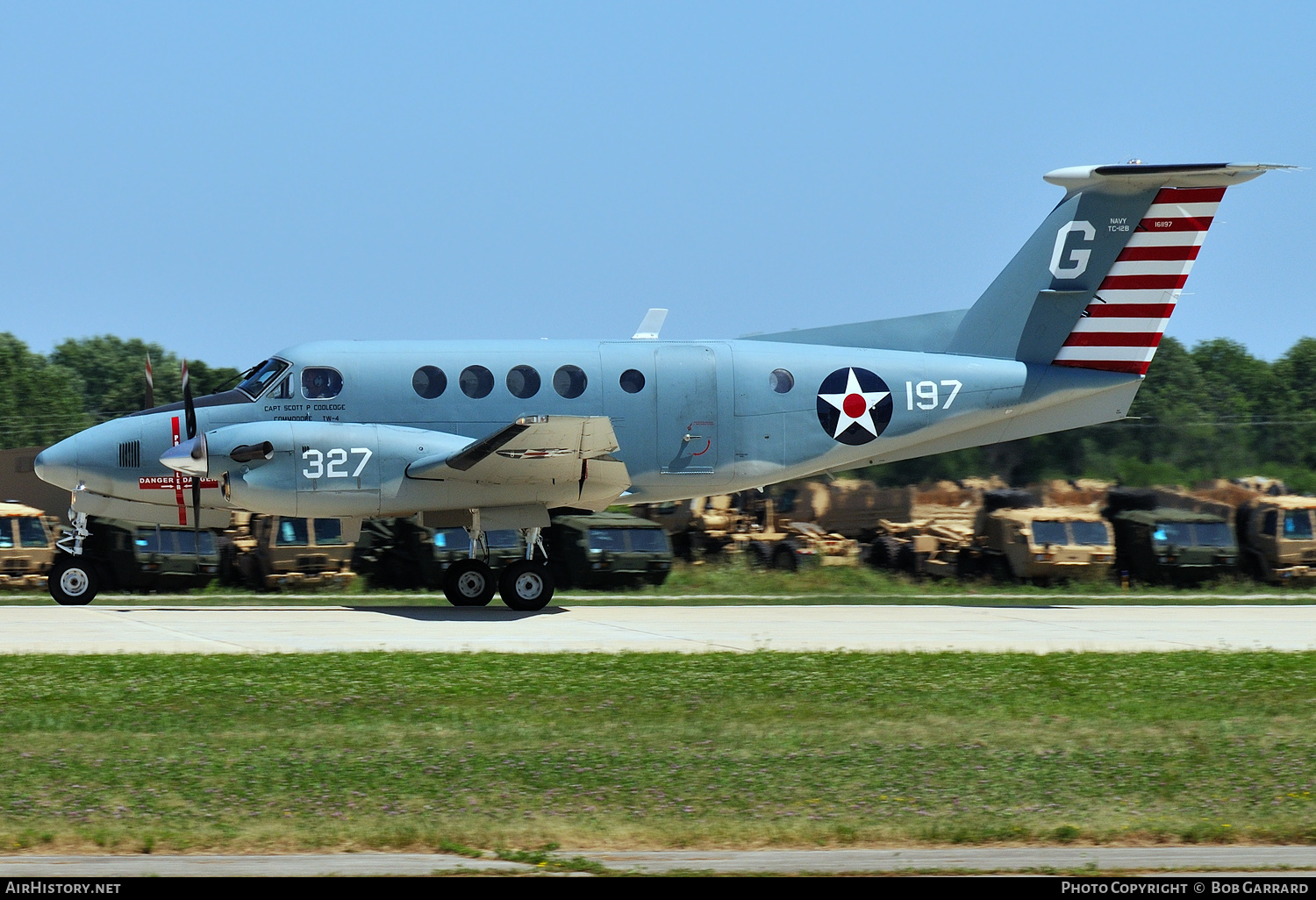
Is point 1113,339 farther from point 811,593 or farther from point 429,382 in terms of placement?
point 429,382

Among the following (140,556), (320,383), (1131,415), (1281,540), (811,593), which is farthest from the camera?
(1131,415)

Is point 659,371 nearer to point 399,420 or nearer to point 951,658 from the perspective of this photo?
point 399,420

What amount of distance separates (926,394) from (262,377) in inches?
386

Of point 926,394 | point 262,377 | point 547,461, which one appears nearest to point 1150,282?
point 926,394

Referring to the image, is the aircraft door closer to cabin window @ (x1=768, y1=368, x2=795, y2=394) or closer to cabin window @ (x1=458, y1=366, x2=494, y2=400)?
cabin window @ (x1=768, y1=368, x2=795, y2=394)

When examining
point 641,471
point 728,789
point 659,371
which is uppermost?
point 659,371

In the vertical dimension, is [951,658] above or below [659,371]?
below

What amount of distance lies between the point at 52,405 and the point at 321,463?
34881mm

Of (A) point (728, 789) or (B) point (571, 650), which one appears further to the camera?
(B) point (571, 650)

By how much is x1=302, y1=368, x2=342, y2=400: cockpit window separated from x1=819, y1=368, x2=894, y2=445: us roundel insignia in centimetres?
710

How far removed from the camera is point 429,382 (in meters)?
19.3
